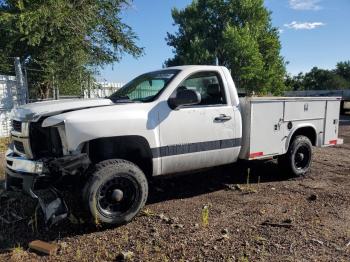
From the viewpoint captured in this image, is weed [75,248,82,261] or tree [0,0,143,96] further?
tree [0,0,143,96]

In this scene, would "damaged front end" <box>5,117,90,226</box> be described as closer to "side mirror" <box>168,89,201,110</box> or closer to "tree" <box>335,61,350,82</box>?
"side mirror" <box>168,89,201,110</box>

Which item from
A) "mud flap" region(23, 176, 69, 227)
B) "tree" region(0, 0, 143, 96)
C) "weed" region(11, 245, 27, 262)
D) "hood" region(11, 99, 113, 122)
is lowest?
"weed" region(11, 245, 27, 262)

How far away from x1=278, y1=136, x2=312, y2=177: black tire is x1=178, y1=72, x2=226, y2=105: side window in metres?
1.83

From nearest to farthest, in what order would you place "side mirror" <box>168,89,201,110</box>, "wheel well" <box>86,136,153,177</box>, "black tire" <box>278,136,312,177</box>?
1. "wheel well" <box>86,136,153,177</box>
2. "side mirror" <box>168,89,201,110</box>
3. "black tire" <box>278,136,312,177</box>

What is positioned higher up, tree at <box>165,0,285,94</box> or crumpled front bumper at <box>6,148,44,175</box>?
tree at <box>165,0,285,94</box>

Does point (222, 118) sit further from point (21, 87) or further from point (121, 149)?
point (21, 87)

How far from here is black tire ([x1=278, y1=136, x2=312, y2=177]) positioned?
22.5 feet

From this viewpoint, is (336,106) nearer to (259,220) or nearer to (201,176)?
(201,176)

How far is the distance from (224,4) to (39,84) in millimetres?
33340

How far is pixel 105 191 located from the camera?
4.65 m

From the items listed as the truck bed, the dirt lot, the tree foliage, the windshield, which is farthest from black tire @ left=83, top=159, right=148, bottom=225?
the tree foliage

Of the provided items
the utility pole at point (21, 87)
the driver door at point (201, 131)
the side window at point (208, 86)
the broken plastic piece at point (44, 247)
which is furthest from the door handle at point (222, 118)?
the utility pole at point (21, 87)

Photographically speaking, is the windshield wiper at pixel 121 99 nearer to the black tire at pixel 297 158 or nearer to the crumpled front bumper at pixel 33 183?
the crumpled front bumper at pixel 33 183

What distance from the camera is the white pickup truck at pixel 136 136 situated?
449 cm
